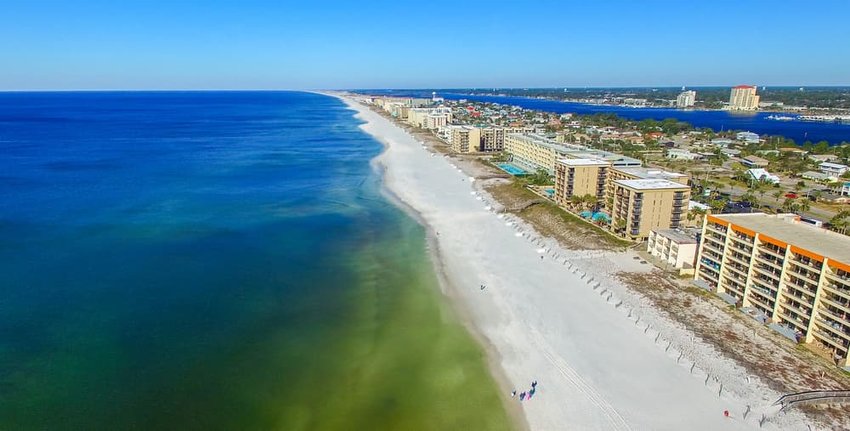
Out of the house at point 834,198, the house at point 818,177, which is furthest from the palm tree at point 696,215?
the house at point 818,177

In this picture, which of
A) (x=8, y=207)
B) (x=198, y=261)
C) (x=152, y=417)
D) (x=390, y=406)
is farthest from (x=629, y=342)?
(x=8, y=207)

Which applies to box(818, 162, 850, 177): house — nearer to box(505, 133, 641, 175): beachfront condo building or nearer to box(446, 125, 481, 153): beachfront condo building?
box(505, 133, 641, 175): beachfront condo building

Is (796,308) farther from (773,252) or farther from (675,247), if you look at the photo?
(675,247)

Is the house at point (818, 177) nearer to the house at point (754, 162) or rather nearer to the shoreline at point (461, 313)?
the house at point (754, 162)

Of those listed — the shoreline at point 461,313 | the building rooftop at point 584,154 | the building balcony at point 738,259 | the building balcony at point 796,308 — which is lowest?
the shoreline at point 461,313

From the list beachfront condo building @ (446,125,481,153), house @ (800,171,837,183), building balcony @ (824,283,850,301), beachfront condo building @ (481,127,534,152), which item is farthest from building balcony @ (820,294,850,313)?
beachfront condo building @ (481,127,534,152)

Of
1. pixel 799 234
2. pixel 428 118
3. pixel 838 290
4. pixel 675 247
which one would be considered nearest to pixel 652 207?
pixel 675 247

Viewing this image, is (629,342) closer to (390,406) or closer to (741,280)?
(741,280)
